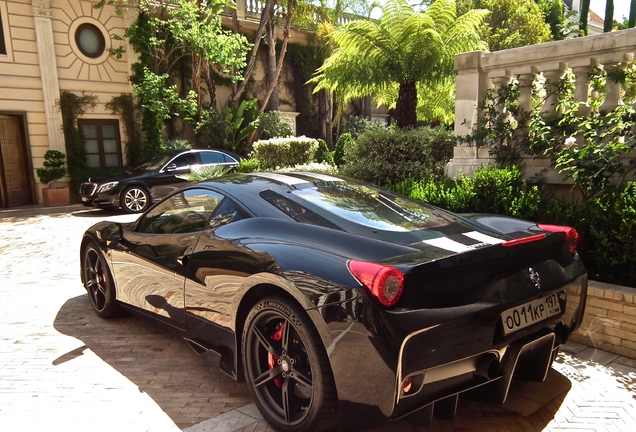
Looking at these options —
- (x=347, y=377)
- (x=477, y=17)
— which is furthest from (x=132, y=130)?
(x=347, y=377)

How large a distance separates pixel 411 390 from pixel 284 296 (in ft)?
2.61

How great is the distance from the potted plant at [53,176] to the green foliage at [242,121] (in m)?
5.75

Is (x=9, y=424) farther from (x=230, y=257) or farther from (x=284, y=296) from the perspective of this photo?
(x=284, y=296)

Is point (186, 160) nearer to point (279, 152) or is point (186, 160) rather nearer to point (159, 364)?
point (279, 152)

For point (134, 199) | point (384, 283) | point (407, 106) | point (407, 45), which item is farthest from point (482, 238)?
point (134, 199)

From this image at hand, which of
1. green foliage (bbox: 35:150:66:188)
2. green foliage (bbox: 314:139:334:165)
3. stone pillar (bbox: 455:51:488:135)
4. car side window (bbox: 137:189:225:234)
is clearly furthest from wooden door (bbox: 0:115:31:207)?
stone pillar (bbox: 455:51:488:135)

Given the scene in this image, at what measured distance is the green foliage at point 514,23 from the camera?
19.5 meters

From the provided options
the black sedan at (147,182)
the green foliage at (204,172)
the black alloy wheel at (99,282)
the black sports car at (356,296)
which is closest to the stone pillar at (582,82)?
the black sports car at (356,296)

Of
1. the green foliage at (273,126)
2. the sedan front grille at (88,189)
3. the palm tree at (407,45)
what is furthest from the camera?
the green foliage at (273,126)

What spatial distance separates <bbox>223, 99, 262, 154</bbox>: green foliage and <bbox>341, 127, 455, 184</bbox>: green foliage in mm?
10699

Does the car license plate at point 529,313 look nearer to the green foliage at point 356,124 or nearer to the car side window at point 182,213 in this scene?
the car side window at point 182,213

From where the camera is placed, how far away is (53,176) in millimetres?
13992

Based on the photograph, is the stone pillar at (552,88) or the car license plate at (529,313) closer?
the car license plate at (529,313)

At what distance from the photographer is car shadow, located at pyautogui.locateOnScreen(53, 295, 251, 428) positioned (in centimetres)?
296
